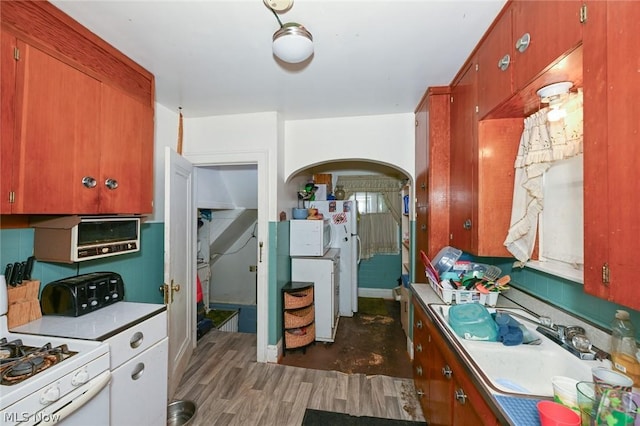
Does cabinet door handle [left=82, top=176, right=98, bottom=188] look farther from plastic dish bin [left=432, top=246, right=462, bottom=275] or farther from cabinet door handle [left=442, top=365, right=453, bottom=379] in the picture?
plastic dish bin [left=432, top=246, right=462, bottom=275]

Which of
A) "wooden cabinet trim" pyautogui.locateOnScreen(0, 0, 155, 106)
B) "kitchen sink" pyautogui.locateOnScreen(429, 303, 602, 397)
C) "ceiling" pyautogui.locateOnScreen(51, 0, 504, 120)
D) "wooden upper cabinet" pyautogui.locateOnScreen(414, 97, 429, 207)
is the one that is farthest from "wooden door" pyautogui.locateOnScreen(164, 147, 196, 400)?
"wooden upper cabinet" pyautogui.locateOnScreen(414, 97, 429, 207)

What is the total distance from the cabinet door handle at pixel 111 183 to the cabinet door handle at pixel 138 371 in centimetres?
102

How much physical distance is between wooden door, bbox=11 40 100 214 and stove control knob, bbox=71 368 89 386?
0.74m

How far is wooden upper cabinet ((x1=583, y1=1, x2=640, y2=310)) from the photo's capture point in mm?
706

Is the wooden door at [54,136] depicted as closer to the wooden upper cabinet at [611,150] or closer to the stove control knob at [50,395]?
the stove control knob at [50,395]

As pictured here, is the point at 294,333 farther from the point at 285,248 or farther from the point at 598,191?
the point at 598,191

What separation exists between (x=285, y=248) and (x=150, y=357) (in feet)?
5.40

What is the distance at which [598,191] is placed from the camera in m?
0.81

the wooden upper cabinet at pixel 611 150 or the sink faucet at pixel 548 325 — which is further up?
the wooden upper cabinet at pixel 611 150

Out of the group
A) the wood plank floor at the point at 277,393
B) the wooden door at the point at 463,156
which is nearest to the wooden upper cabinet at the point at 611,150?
the wooden door at the point at 463,156

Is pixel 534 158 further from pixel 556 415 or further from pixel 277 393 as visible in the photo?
pixel 277 393

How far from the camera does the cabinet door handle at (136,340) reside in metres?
1.43

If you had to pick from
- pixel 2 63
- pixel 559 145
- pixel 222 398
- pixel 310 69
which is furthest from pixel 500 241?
pixel 2 63

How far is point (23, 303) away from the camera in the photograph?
1.39 metres
